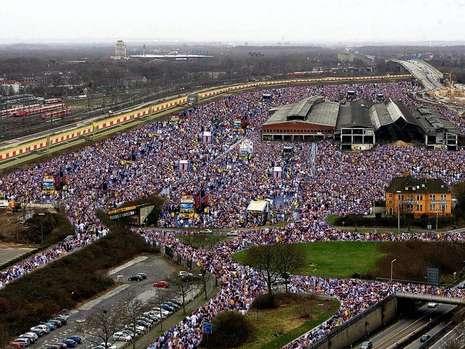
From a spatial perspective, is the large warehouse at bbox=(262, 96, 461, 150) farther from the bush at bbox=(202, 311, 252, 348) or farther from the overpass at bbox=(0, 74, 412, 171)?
the bush at bbox=(202, 311, 252, 348)

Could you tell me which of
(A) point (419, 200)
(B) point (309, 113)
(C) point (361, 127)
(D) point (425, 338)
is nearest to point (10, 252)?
(D) point (425, 338)

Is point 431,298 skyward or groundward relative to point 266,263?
groundward

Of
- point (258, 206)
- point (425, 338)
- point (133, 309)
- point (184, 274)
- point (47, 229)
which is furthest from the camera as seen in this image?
point (258, 206)

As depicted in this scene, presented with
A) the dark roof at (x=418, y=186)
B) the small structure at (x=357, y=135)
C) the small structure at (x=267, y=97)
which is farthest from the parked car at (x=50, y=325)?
the small structure at (x=267, y=97)

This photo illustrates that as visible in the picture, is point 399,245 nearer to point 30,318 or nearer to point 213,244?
point 213,244

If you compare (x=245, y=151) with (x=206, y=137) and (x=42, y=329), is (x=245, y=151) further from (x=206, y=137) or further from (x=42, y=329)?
(x=42, y=329)

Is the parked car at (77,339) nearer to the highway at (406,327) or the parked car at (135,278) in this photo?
the parked car at (135,278)
